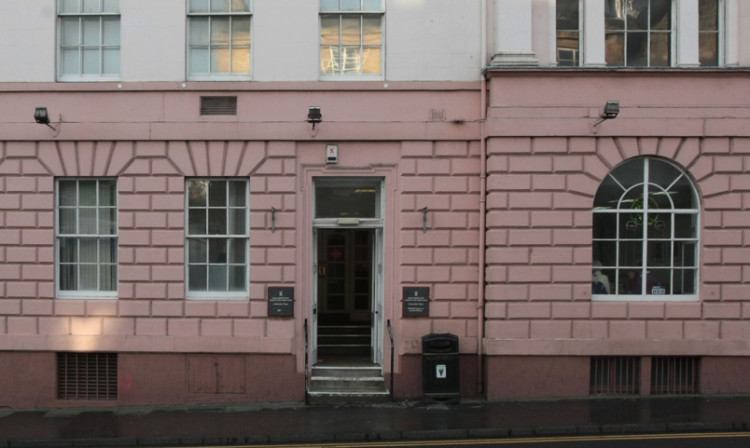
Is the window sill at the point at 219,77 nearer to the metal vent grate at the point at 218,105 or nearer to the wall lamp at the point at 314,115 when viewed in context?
the metal vent grate at the point at 218,105

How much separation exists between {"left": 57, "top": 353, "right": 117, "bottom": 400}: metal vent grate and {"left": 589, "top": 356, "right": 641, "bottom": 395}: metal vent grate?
326 inches

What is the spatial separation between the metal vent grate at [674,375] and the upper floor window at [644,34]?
5.10 metres

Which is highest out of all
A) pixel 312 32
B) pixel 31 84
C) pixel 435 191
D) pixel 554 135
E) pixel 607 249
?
pixel 312 32

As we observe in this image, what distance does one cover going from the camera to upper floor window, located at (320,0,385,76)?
12070mm

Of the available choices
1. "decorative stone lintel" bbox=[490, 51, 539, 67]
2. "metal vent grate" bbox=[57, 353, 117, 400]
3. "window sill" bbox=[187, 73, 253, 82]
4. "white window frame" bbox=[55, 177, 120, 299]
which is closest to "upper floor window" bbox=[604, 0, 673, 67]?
"decorative stone lintel" bbox=[490, 51, 539, 67]

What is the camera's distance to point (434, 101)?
39.0ft

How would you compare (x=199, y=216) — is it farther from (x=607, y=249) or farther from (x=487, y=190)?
(x=607, y=249)

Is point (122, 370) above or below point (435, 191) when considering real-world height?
below

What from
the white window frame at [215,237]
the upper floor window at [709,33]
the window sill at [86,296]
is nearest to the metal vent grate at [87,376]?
the window sill at [86,296]

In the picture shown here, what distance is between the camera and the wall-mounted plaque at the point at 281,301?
11.8 metres

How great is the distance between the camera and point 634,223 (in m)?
A: 11.8

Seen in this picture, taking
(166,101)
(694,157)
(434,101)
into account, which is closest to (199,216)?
(166,101)

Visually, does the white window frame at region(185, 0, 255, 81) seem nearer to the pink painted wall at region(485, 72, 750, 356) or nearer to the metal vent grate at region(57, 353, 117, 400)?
the pink painted wall at region(485, 72, 750, 356)

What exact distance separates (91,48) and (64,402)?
6.16 m
